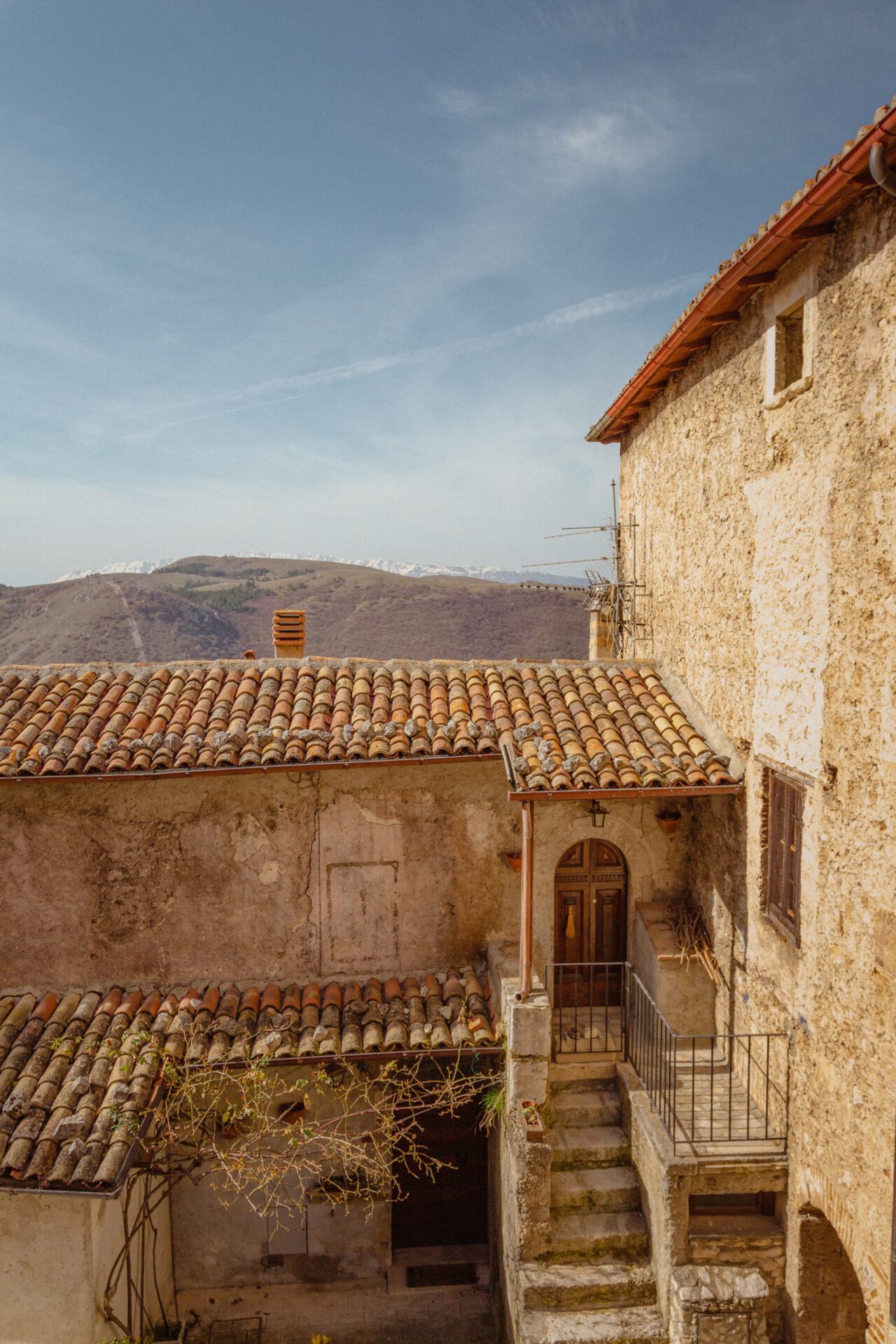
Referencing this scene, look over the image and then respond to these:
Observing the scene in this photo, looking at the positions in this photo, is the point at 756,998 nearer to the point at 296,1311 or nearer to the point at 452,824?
the point at 452,824

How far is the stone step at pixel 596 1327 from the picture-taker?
7.03 meters

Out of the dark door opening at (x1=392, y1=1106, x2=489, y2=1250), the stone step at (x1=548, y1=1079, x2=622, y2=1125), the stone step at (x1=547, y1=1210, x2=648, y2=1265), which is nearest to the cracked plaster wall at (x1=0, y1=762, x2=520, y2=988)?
the stone step at (x1=548, y1=1079, x2=622, y2=1125)

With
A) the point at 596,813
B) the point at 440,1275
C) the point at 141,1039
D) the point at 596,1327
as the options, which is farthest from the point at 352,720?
the point at 440,1275

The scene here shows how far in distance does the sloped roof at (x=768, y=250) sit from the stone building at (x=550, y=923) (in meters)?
0.05

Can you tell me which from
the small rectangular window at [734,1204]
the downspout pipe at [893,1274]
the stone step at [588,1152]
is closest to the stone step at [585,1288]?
the small rectangular window at [734,1204]

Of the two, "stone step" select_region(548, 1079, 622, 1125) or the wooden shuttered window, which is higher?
the wooden shuttered window

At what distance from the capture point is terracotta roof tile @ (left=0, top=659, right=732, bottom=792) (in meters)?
8.27

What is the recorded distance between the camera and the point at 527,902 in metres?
7.93

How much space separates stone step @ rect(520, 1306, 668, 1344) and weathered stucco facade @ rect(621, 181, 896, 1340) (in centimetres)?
126

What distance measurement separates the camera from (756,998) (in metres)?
7.96

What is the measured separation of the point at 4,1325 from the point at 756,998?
7768 mm

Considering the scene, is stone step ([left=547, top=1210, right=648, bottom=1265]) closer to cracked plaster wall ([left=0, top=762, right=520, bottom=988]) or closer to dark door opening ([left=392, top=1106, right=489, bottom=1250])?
dark door opening ([left=392, top=1106, right=489, bottom=1250])

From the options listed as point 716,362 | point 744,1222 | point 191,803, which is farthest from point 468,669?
point 744,1222

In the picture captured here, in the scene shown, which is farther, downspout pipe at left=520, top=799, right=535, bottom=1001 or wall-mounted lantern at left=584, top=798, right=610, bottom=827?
wall-mounted lantern at left=584, top=798, right=610, bottom=827
